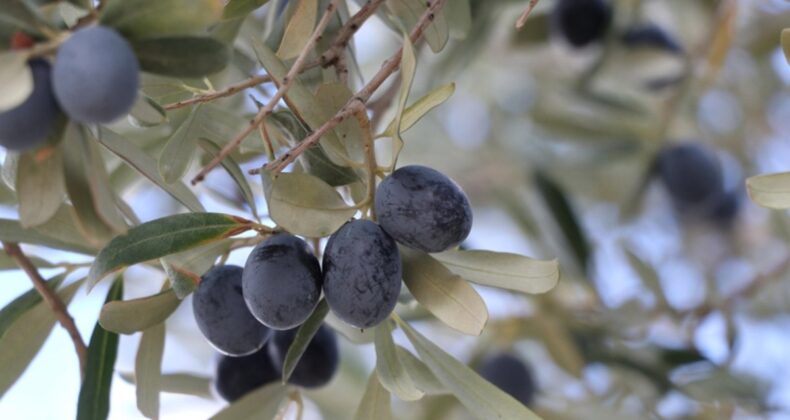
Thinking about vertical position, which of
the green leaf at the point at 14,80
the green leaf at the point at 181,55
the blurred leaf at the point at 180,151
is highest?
the green leaf at the point at 14,80

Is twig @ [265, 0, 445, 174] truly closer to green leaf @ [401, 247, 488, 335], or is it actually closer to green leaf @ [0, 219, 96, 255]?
green leaf @ [401, 247, 488, 335]

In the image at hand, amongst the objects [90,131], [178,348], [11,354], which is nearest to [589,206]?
[178,348]

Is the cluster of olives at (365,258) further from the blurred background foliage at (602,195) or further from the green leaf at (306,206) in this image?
the blurred background foliage at (602,195)

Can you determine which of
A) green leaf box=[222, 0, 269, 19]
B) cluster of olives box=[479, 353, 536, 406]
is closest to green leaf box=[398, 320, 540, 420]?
green leaf box=[222, 0, 269, 19]

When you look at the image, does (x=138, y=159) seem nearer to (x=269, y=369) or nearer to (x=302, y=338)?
(x=302, y=338)

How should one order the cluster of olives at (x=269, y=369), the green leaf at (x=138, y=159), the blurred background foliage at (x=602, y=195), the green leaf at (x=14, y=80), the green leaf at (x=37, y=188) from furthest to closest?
the blurred background foliage at (x=602, y=195), the cluster of olives at (x=269, y=369), the green leaf at (x=138, y=159), the green leaf at (x=37, y=188), the green leaf at (x=14, y=80)

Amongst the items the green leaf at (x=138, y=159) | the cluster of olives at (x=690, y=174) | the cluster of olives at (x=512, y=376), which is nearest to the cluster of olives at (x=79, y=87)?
the green leaf at (x=138, y=159)

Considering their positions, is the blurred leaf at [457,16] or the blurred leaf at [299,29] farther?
the blurred leaf at [457,16]

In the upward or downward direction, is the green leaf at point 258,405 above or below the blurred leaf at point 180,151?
below
